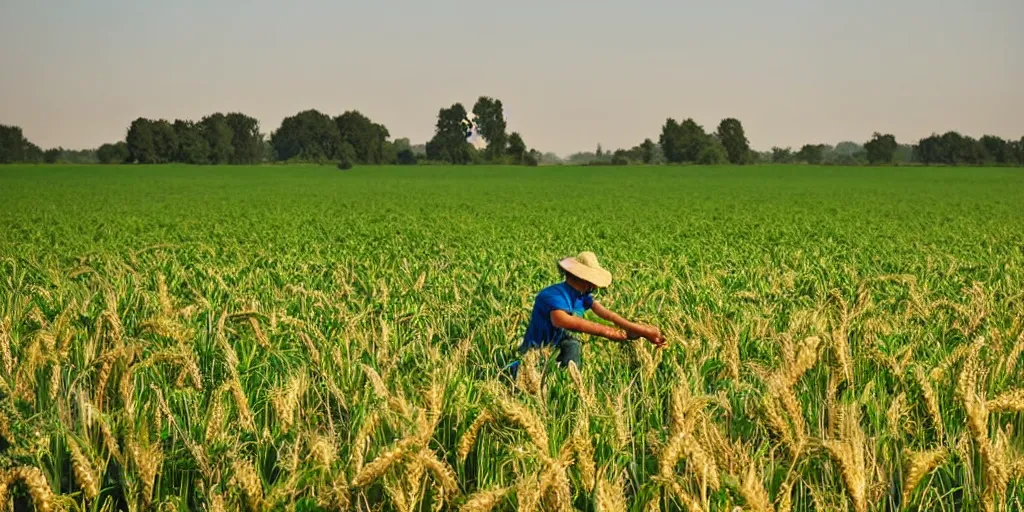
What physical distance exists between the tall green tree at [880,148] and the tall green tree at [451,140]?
198 feet

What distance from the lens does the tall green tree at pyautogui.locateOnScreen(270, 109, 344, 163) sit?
484ft

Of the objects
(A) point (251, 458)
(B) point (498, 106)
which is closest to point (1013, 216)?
(A) point (251, 458)

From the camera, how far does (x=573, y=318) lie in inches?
233

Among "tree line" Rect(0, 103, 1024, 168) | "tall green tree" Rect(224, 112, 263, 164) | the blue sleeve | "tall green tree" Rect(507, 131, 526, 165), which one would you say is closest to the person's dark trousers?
the blue sleeve

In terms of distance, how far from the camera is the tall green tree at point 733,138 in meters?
158

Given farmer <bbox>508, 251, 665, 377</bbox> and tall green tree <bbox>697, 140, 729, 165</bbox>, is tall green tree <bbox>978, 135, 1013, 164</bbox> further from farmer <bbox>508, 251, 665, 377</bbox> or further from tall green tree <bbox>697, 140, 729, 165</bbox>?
farmer <bbox>508, 251, 665, 377</bbox>

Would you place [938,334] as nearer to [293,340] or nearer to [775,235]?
[293,340]

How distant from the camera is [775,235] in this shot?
851 inches

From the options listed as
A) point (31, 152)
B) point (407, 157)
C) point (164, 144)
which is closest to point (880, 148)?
point (407, 157)

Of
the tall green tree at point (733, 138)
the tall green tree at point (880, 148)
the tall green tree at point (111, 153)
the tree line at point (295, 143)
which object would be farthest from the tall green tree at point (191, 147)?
the tall green tree at point (880, 148)

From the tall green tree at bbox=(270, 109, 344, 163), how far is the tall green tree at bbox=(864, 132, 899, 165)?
263 feet

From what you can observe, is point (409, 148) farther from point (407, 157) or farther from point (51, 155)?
point (51, 155)

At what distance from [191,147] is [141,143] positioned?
21.0ft

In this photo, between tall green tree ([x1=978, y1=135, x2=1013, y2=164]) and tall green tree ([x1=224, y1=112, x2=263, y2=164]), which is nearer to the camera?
tall green tree ([x1=978, y1=135, x2=1013, y2=164])
